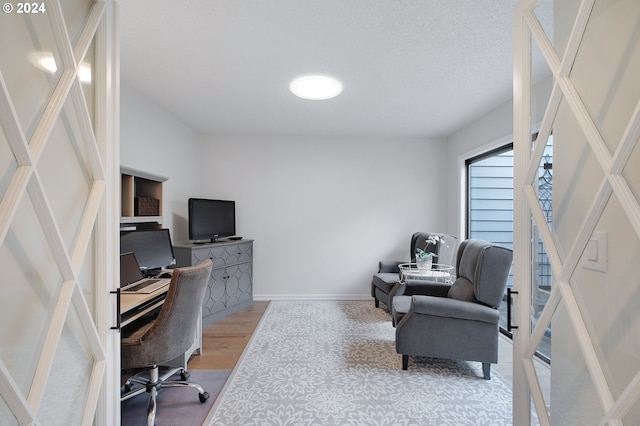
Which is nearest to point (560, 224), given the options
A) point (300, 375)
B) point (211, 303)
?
point (300, 375)

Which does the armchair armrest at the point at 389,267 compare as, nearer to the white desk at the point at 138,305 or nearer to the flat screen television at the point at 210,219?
the flat screen television at the point at 210,219

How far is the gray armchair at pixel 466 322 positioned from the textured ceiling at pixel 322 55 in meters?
1.53

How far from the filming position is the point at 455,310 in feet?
7.51

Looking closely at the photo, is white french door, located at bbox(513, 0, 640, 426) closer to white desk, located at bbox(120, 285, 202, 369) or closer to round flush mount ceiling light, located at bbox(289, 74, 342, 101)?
round flush mount ceiling light, located at bbox(289, 74, 342, 101)

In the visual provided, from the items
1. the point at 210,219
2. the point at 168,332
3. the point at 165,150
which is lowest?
the point at 168,332

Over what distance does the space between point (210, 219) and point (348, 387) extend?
267cm

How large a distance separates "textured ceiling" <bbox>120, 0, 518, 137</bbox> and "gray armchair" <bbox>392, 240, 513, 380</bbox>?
60.3 inches

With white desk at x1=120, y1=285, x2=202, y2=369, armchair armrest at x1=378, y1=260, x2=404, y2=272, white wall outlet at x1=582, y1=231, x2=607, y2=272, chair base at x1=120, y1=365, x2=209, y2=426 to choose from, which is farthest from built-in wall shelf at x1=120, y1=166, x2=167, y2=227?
armchair armrest at x1=378, y1=260, x2=404, y2=272

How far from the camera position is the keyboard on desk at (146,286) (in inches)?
78.8

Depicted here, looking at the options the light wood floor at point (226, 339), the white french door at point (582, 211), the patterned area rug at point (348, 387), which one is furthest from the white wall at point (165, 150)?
the white french door at point (582, 211)

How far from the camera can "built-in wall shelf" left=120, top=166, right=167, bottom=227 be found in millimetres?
2447

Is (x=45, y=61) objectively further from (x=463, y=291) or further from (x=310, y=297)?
(x=310, y=297)

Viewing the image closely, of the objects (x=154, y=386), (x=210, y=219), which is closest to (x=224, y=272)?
(x=210, y=219)

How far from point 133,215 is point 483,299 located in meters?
3.01
